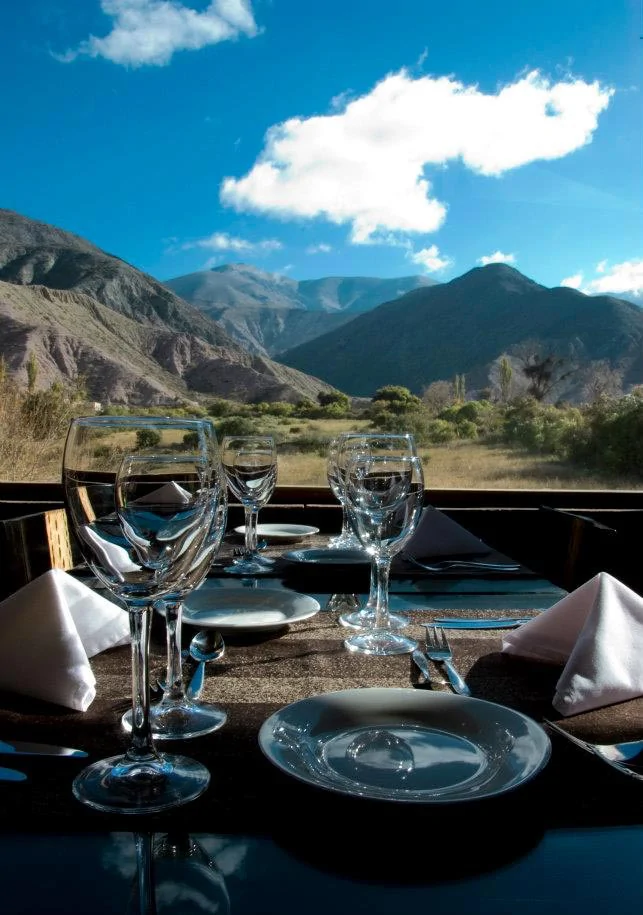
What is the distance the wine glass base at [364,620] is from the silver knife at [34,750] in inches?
20.7

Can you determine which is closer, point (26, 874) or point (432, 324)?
point (26, 874)

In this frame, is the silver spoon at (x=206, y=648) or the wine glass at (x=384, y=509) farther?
the wine glass at (x=384, y=509)

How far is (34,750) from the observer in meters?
0.65

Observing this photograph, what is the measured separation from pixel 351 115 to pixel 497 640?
→ 53.5 m

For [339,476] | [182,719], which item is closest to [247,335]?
[339,476]

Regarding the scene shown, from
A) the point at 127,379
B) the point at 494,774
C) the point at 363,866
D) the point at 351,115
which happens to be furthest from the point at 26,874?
the point at 351,115

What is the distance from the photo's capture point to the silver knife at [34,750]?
2.12ft

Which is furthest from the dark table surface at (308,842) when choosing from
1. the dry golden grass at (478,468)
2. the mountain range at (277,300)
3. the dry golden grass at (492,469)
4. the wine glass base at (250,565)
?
the mountain range at (277,300)

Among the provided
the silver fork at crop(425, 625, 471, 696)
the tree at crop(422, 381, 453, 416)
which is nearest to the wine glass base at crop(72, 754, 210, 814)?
the silver fork at crop(425, 625, 471, 696)

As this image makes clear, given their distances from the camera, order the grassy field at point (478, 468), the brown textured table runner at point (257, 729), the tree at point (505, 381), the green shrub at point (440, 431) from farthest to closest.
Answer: the tree at point (505, 381), the green shrub at point (440, 431), the grassy field at point (478, 468), the brown textured table runner at point (257, 729)

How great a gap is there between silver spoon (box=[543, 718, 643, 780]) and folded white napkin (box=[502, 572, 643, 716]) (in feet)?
0.32

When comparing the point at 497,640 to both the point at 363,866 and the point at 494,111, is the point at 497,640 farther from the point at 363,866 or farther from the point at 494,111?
the point at 494,111

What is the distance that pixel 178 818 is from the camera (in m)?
0.53

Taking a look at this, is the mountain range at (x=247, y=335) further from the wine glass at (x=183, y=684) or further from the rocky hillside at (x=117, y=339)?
the wine glass at (x=183, y=684)
